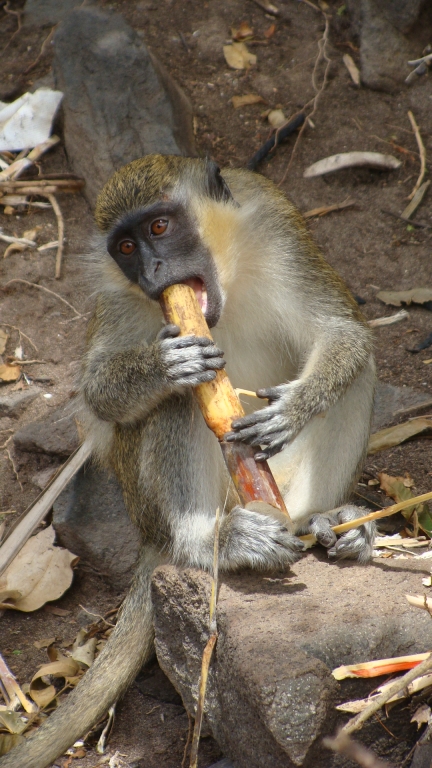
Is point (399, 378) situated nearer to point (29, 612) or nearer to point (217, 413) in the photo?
point (217, 413)

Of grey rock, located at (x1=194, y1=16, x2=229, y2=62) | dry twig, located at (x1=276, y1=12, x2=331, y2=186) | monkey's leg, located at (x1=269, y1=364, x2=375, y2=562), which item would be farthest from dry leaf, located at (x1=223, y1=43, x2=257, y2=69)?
monkey's leg, located at (x1=269, y1=364, x2=375, y2=562)

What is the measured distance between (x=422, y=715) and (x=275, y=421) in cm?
131

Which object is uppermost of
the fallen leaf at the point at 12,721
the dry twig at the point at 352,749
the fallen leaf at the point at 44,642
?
the dry twig at the point at 352,749

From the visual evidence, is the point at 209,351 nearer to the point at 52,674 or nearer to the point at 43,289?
the point at 52,674

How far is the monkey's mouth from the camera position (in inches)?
143

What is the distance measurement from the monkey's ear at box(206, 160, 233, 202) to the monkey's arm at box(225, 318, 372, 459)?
81cm

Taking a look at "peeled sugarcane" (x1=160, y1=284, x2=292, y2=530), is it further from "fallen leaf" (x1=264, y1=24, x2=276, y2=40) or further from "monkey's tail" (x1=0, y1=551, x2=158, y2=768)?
"fallen leaf" (x1=264, y1=24, x2=276, y2=40)

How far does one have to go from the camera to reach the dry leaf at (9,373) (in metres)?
5.76

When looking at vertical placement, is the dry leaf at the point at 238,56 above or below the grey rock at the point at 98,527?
above

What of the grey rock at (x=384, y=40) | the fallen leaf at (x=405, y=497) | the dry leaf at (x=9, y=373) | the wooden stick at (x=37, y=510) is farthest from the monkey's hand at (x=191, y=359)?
the grey rock at (x=384, y=40)

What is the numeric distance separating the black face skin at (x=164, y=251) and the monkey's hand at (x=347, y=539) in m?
1.03

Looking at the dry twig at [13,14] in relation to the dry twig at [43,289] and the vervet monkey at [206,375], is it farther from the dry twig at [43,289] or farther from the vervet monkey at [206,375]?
the vervet monkey at [206,375]

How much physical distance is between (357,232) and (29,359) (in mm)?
2665

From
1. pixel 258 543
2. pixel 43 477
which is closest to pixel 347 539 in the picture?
pixel 258 543
